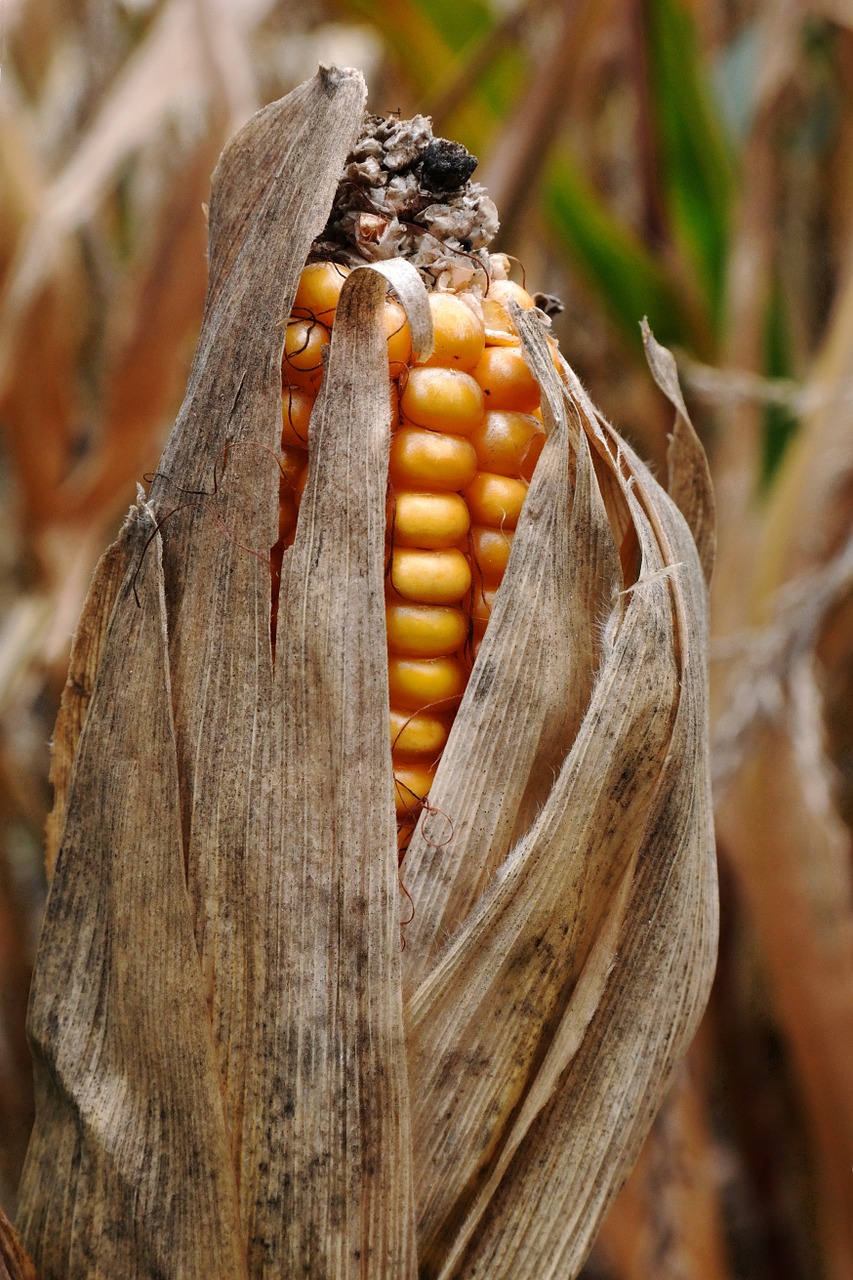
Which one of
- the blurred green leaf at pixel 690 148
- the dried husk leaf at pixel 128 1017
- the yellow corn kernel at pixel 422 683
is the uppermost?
the blurred green leaf at pixel 690 148

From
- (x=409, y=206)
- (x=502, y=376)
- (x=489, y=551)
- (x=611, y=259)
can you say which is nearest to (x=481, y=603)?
(x=489, y=551)

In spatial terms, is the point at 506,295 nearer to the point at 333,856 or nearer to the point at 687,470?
the point at 687,470

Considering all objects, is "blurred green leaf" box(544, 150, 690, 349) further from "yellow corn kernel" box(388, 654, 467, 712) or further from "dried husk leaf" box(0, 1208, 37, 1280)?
"dried husk leaf" box(0, 1208, 37, 1280)

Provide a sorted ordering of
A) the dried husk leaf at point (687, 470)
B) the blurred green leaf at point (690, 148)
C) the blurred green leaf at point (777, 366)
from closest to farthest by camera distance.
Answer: the dried husk leaf at point (687, 470)
the blurred green leaf at point (690, 148)
the blurred green leaf at point (777, 366)

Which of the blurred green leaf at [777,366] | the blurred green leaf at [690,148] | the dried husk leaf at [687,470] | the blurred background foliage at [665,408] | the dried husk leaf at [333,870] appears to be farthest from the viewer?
the blurred green leaf at [777,366]

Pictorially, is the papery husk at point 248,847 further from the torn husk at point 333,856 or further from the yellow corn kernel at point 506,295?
the yellow corn kernel at point 506,295

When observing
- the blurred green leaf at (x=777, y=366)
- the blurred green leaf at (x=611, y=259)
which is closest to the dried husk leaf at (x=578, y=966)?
the blurred green leaf at (x=611, y=259)

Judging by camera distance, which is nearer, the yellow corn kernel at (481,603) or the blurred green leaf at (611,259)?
the yellow corn kernel at (481,603)

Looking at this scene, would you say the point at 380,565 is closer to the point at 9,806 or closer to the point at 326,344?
the point at 326,344
